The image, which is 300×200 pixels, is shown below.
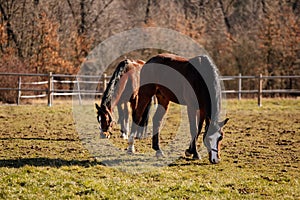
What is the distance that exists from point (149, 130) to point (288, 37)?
1552 centimetres

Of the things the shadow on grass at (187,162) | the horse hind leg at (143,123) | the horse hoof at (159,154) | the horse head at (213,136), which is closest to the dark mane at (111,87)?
the horse hind leg at (143,123)

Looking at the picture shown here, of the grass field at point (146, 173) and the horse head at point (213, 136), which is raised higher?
the horse head at point (213, 136)

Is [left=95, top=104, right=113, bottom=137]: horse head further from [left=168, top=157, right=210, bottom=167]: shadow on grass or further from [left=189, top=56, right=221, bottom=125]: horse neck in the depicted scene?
[left=189, top=56, right=221, bottom=125]: horse neck

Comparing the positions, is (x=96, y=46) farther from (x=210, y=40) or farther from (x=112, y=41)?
(x=210, y=40)

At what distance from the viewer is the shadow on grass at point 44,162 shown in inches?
261

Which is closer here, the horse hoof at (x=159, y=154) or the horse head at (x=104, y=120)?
the horse head at (x=104, y=120)

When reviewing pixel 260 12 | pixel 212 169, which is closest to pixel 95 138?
pixel 212 169

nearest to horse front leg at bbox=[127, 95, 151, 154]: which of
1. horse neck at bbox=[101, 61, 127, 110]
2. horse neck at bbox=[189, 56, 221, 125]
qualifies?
horse neck at bbox=[101, 61, 127, 110]

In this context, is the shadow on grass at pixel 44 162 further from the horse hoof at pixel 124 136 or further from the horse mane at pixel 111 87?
the horse hoof at pixel 124 136

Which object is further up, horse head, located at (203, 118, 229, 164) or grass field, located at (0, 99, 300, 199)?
horse head, located at (203, 118, 229, 164)

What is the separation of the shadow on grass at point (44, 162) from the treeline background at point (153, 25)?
1308 centimetres

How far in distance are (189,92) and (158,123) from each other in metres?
0.94

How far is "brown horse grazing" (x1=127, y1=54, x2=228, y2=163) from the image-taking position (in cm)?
668

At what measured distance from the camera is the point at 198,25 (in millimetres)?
26906
